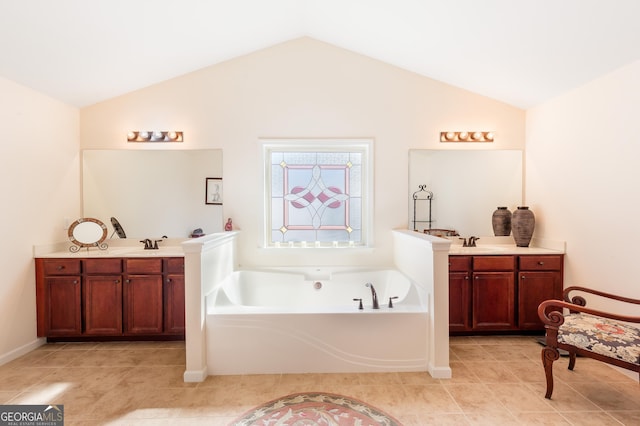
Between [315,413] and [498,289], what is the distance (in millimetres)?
2138

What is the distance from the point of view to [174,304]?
10.3ft

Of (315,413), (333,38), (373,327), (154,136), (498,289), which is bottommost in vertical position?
(315,413)

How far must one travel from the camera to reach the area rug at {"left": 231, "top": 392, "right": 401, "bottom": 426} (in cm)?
195

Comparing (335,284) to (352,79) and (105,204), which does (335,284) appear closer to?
(352,79)

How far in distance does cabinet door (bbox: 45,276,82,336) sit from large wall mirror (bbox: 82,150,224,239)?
0.73m

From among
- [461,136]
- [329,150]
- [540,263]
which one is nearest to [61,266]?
[329,150]

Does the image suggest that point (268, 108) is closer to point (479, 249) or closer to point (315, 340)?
point (315, 340)

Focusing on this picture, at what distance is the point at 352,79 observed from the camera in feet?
11.9

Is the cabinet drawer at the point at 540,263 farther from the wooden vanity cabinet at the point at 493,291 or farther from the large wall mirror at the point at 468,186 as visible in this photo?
the large wall mirror at the point at 468,186

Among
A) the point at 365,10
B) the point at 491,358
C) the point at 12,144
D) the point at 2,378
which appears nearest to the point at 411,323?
the point at 491,358

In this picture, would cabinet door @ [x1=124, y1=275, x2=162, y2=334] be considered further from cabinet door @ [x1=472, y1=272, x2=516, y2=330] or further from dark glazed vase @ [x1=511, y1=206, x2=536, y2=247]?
dark glazed vase @ [x1=511, y1=206, x2=536, y2=247]

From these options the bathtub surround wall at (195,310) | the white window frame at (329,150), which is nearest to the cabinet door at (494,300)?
the white window frame at (329,150)

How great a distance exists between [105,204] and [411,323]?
10.9 feet

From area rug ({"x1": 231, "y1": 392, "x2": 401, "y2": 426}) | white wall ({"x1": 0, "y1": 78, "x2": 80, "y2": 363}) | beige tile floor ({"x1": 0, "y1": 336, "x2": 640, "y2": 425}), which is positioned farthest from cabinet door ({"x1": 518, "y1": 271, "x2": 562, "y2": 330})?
white wall ({"x1": 0, "y1": 78, "x2": 80, "y2": 363})
